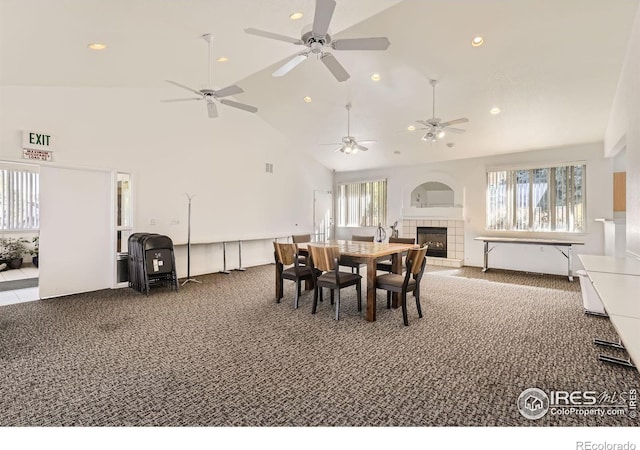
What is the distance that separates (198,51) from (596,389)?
484cm

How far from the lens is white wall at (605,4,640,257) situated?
3229mm

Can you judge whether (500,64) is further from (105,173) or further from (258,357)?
(105,173)

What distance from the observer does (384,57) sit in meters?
4.63

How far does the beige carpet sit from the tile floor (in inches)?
16.2

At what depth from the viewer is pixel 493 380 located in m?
2.40


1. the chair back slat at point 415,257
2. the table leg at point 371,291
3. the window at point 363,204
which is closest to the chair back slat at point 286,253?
the table leg at point 371,291

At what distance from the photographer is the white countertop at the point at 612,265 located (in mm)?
2596

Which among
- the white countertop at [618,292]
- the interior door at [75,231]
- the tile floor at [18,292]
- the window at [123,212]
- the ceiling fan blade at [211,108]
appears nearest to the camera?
the white countertop at [618,292]

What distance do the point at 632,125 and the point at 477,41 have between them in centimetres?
191
